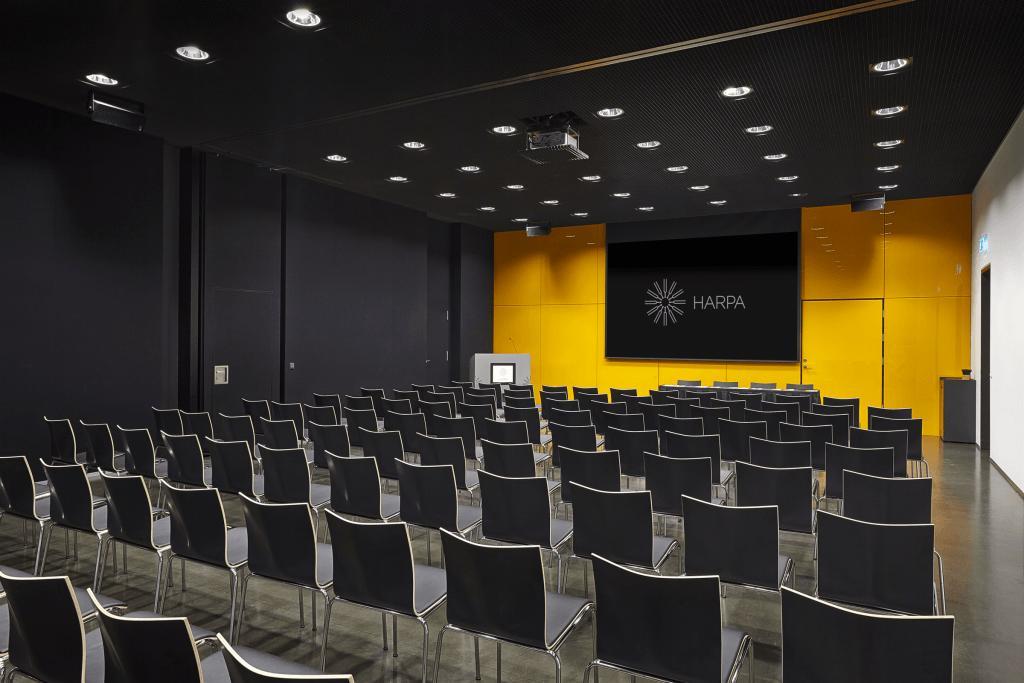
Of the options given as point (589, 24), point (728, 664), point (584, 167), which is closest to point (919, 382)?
point (584, 167)

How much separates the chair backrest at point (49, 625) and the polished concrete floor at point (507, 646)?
1304mm

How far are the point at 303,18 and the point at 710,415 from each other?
5.46 meters

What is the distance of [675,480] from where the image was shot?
4.81 m

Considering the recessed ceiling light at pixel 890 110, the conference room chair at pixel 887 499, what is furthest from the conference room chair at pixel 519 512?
the recessed ceiling light at pixel 890 110

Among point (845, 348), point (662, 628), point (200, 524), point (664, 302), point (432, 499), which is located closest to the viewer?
point (662, 628)

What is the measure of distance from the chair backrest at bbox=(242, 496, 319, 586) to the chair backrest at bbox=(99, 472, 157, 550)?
73cm

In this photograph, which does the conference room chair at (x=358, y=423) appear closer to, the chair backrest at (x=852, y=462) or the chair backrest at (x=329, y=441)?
the chair backrest at (x=329, y=441)

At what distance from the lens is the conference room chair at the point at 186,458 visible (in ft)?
17.4

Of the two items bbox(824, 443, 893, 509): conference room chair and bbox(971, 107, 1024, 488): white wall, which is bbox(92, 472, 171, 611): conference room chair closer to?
bbox(824, 443, 893, 509): conference room chair

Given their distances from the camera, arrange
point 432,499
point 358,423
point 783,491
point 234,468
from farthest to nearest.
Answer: point 358,423 → point 234,468 → point 783,491 → point 432,499

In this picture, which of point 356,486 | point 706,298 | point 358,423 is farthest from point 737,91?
point 706,298

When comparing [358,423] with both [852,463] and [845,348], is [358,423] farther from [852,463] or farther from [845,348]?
[845,348]

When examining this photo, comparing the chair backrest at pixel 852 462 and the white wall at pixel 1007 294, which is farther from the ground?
the white wall at pixel 1007 294

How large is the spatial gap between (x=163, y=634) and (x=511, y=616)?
4.30 feet
